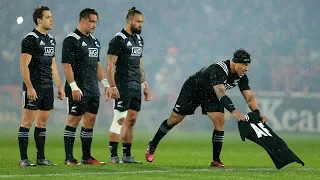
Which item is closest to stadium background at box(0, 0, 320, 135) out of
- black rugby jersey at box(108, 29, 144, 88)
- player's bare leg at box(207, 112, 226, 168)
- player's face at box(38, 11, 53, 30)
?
black rugby jersey at box(108, 29, 144, 88)

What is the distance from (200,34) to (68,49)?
58.5 feet

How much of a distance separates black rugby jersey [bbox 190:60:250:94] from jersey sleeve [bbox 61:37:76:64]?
157 centimetres

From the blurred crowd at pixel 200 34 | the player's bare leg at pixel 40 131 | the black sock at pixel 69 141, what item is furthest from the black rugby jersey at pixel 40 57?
the blurred crowd at pixel 200 34

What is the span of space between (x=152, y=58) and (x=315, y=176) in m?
17.9

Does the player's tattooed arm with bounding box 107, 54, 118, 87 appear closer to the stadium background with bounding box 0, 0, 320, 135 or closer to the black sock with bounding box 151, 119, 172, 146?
the black sock with bounding box 151, 119, 172, 146

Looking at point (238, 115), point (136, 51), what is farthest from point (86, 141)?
point (238, 115)

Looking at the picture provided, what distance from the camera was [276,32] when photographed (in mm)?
26359

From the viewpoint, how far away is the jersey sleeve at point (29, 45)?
885 cm

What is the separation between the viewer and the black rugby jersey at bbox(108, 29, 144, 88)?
965 cm

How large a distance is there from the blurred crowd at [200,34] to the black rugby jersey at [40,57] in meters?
14.6

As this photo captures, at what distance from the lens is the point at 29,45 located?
8867mm

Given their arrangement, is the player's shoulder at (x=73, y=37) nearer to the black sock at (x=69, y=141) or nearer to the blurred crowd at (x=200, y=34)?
the black sock at (x=69, y=141)

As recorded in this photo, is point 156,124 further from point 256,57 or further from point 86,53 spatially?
Result: point 86,53

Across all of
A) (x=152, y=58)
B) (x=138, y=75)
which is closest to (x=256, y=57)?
(x=152, y=58)
